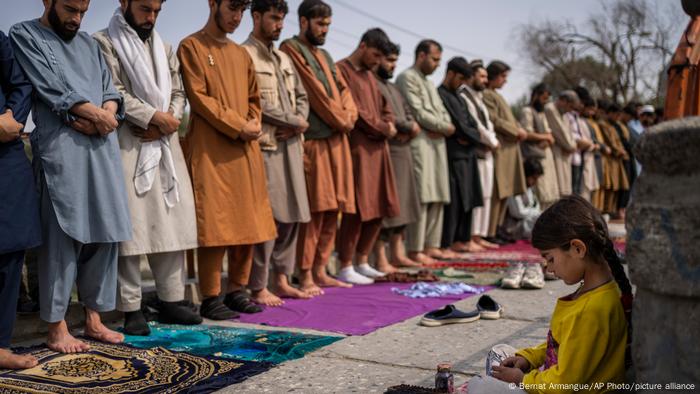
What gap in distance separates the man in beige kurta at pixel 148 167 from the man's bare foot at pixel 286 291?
41.6 inches

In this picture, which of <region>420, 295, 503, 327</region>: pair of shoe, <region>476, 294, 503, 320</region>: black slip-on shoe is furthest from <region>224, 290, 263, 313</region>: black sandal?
<region>476, 294, 503, 320</region>: black slip-on shoe

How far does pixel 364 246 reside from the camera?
679cm

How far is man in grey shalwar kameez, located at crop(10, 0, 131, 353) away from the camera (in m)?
3.83

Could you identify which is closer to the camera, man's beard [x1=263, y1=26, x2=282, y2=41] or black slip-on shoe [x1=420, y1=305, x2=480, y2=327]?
black slip-on shoe [x1=420, y1=305, x2=480, y2=327]

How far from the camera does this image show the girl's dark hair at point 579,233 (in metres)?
2.39

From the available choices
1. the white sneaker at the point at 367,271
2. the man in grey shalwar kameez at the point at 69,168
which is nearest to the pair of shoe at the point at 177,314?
the man in grey shalwar kameez at the point at 69,168

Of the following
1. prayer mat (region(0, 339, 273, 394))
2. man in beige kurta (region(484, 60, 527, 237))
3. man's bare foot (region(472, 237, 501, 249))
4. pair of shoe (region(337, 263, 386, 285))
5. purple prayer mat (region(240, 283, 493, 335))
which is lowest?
prayer mat (region(0, 339, 273, 394))

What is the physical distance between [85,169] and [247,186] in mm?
1223

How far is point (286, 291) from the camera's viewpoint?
18.3 feet

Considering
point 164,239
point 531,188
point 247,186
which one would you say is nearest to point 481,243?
point 531,188

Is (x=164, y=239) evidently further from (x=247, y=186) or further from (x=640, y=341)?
(x=640, y=341)

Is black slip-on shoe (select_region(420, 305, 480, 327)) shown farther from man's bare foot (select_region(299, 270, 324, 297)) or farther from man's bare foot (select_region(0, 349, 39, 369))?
man's bare foot (select_region(0, 349, 39, 369))

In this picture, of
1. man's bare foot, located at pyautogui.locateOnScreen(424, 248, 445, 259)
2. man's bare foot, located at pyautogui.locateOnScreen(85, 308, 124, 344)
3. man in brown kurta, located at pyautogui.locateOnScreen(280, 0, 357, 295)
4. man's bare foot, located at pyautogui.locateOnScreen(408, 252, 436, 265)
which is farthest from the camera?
man's bare foot, located at pyautogui.locateOnScreen(424, 248, 445, 259)

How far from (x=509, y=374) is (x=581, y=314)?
0.41 m
